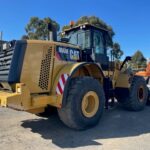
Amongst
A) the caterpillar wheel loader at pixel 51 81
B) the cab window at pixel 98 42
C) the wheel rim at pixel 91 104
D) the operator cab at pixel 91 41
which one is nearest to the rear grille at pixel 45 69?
the caterpillar wheel loader at pixel 51 81

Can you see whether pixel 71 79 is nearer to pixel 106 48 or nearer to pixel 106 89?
pixel 106 89

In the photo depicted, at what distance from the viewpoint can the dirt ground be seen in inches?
215

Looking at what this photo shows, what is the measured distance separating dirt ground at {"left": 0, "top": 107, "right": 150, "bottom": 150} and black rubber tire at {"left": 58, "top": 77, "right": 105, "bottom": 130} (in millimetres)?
198

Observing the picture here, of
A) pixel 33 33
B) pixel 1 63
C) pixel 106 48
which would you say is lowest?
pixel 1 63

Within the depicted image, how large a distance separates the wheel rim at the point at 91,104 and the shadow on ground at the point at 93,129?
398mm

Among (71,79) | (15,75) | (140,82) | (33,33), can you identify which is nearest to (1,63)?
(15,75)

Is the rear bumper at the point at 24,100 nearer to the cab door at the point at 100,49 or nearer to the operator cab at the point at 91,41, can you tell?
the operator cab at the point at 91,41

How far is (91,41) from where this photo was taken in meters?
8.05

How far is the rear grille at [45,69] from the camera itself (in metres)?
6.28

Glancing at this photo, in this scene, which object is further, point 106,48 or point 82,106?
point 106,48

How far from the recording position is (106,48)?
8.67 meters

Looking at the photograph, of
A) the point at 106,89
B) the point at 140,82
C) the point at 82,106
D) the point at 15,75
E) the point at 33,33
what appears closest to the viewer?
the point at 15,75

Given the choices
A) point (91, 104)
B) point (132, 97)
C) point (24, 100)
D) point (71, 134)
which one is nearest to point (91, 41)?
point (91, 104)

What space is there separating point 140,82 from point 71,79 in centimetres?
359
